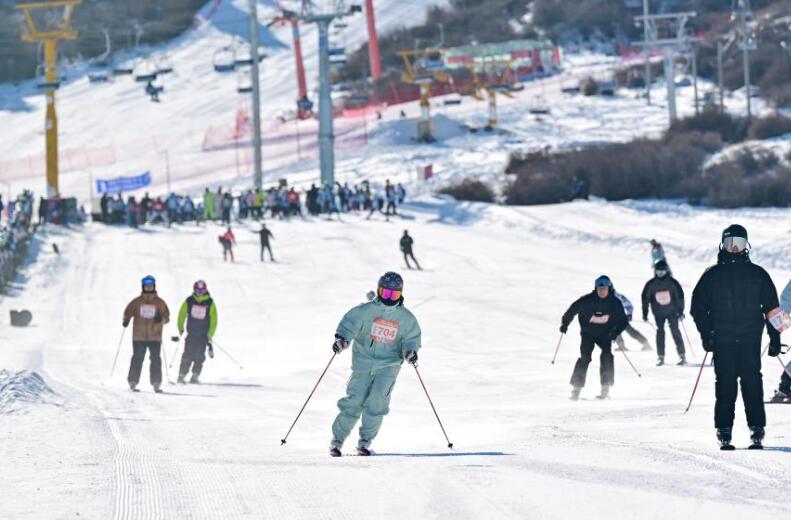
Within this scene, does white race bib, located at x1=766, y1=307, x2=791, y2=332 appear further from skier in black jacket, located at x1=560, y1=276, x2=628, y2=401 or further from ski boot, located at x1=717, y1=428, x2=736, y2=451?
skier in black jacket, located at x1=560, y1=276, x2=628, y2=401

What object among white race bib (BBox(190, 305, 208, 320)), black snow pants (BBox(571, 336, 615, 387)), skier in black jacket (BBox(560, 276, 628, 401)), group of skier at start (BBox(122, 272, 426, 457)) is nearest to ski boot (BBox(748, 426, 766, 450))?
group of skier at start (BBox(122, 272, 426, 457))

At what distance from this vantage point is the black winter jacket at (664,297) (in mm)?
19609

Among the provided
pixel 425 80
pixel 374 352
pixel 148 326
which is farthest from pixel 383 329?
pixel 425 80

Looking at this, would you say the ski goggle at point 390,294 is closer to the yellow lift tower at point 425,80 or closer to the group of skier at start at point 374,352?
the group of skier at start at point 374,352

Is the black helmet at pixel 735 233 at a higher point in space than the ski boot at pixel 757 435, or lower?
higher

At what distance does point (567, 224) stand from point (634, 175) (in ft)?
30.1

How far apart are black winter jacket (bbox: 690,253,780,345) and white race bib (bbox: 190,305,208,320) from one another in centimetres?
1049

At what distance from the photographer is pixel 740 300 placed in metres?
9.75

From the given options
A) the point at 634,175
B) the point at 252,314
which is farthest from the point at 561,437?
the point at 634,175

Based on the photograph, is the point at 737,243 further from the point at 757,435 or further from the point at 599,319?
the point at 599,319

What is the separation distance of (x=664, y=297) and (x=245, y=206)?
31.7 m

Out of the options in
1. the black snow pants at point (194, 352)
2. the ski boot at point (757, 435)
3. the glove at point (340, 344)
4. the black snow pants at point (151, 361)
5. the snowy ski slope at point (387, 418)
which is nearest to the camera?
the snowy ski slope at point (387, 418)

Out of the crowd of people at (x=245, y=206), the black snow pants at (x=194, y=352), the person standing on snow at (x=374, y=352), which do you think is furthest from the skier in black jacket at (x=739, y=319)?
the crowd of people at (x=245, y=206)

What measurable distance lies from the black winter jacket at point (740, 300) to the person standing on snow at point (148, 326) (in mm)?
9567
